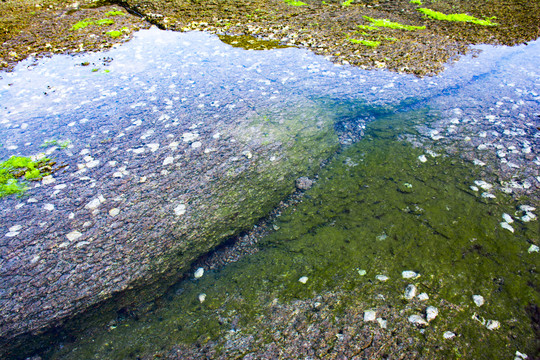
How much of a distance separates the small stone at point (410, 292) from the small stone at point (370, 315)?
465 mm

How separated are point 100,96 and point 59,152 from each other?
235 cm

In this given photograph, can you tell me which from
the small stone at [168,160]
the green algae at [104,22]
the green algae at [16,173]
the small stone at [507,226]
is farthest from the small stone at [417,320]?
the green algae at [104,22]

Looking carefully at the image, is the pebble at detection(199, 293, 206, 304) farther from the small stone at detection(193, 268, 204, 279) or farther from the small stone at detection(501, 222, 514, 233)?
the small stone at detection(501, 222, 514, 233)

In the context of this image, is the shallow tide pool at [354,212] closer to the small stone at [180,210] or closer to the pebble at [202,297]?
the pebble at [202,297]

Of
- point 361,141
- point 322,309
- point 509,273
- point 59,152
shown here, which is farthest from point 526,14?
point 59,152

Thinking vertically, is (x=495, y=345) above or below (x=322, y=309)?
above

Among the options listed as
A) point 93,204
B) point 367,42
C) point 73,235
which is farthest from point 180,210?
point 367,42

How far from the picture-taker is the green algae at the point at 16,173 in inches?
187

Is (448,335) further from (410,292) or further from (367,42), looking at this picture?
(367,42)

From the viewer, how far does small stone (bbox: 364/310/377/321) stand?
10.2 feet

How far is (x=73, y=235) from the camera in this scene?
397 centimetres

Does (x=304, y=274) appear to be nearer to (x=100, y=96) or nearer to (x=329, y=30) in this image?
(x=100, y=96)

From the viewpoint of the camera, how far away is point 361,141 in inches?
230

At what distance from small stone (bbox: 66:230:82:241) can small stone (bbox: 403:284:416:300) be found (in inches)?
175
